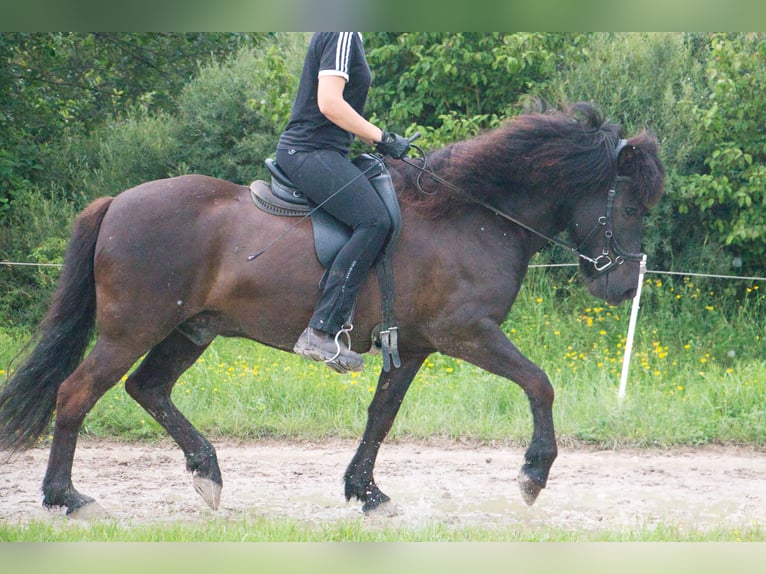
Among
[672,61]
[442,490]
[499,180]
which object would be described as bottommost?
[442,490]

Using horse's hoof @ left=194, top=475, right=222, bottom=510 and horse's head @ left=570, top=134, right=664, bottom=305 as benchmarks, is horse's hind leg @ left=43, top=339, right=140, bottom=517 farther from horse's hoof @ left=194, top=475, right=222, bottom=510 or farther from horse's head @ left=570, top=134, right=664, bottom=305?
horse's head @ left=570, top=134, right=664, bottom=305

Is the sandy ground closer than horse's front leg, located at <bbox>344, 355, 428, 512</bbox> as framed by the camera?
Yes

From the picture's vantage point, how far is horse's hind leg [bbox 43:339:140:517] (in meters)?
5.29

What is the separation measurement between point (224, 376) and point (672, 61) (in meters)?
6.49

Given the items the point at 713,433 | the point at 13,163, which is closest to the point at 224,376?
the point at 713,433

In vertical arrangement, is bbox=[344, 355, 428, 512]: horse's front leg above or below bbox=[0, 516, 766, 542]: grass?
above

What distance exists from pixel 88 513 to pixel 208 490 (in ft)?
2.31

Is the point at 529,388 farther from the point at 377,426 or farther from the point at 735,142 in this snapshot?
the point at 735,142

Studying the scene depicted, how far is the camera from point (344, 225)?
5.23m

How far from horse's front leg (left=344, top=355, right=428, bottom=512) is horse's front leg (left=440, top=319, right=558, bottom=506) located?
0.59m

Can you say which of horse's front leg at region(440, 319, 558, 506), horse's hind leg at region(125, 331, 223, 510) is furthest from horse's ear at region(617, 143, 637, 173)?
horse's hind leg at region(125, 331, 223, 510)

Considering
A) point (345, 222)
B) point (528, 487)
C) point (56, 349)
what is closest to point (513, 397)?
point (528, 487)
